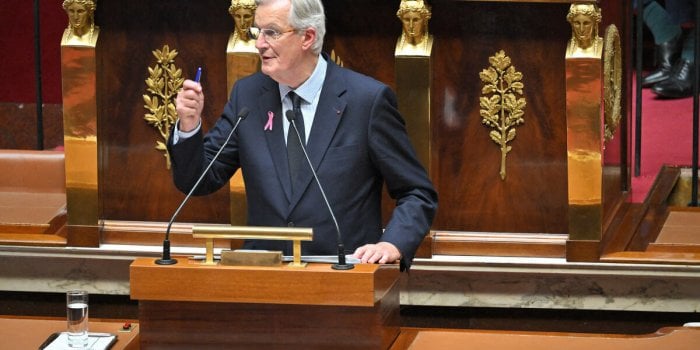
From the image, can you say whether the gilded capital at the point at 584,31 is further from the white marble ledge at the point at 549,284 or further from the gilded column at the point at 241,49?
the gilded column at the point at 241,49

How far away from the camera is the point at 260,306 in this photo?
243 centimetres

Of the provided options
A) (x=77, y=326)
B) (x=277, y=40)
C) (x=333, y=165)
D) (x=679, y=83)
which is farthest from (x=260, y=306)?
(x=679, y=83)

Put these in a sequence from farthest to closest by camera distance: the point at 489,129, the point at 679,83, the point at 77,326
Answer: the point at 679,83, the point at 489,129, the point at 77,326

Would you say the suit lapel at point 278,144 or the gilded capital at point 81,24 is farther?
the gilded capital at point 81,24

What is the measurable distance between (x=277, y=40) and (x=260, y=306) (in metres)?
0.62

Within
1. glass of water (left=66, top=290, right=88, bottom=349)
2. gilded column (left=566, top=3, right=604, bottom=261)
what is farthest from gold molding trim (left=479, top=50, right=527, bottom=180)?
glass of water (left=66, top=290, right=88, bottom=349)

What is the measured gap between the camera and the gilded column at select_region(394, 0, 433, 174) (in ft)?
12.8

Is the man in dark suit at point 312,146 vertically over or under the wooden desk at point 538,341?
over

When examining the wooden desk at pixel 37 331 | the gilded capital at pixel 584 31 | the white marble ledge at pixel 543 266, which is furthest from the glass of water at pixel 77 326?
the gilded capital at pixel 584 31

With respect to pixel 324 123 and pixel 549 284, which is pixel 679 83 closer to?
pixel 549 284

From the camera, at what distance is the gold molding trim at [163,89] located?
13.6 feet

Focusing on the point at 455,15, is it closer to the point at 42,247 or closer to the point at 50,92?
the point at 42,247

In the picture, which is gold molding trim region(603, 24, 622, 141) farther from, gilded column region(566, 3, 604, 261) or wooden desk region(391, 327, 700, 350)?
wooden desk region(391, 327, 700, 350)

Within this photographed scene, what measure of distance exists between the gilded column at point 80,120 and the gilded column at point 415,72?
2.89 ft
